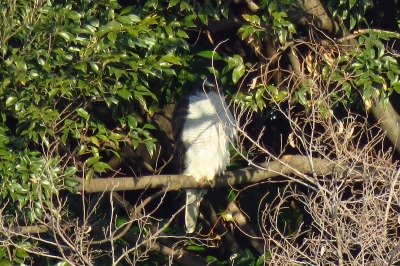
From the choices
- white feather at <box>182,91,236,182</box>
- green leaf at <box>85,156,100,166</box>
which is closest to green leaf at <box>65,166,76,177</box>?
green leaf at <box>85,156,100,166</box>

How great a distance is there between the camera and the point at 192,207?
777 cm

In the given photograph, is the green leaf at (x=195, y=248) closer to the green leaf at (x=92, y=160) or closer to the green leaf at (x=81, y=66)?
the green leaf at (x=92, y=160)

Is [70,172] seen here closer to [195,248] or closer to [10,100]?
[10,100]

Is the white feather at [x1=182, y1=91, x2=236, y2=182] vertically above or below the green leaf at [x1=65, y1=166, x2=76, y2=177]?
below

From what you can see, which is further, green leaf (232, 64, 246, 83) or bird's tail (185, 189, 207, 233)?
bird's tail (185, 189, 207, 233)

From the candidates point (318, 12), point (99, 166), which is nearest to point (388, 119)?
point (318, 12)

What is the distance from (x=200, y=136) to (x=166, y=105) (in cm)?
32

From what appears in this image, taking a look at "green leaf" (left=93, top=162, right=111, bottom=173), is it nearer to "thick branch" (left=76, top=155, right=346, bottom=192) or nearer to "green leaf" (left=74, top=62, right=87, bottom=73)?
"thick branch" (left=76, top=155, right=346, bottom=192)

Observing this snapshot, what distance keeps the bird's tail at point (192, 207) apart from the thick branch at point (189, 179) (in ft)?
1.22

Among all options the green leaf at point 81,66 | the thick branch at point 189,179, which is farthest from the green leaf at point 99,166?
the green leaf at point 81,66

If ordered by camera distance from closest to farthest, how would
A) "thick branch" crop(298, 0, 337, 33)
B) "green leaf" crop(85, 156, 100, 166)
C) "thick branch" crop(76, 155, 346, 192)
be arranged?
"thick branch" crop(76, 155, 346, 192)
"green leaf" crop(85, 156, 100, 166)
"thick branch" crop(298, 0, 337, 33)

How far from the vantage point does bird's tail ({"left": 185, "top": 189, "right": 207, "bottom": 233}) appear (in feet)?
25.0

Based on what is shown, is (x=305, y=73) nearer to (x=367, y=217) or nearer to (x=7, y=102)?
(x=7, y=102)

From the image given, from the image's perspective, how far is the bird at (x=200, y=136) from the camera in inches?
295
